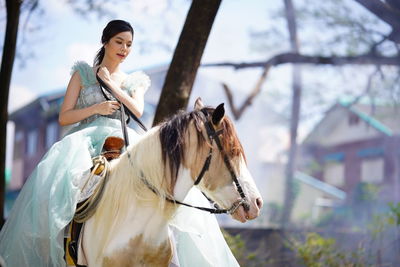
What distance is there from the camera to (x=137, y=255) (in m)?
3.25

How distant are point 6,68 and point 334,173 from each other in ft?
87.8

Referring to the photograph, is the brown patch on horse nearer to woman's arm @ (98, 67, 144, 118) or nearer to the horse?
the horse

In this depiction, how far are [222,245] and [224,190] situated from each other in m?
0.78

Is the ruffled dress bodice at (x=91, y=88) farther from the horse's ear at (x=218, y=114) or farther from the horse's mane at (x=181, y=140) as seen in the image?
the horse's ear at (x=218, y=114)

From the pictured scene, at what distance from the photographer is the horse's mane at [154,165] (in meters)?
3.25

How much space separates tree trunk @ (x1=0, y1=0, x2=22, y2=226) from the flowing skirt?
3.71 m

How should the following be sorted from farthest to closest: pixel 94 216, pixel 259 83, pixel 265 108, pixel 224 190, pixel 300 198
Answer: pixel 300 198 < pixel 265 108 < pixel 259 83 < pixel 94 216 < pixel 224 190

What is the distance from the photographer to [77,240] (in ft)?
11.5

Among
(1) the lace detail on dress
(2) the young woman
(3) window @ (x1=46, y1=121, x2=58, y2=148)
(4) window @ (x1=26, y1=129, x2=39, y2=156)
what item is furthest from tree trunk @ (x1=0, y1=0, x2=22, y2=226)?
(4) window @ (x1=26, y1=129, x2=39, y2=156)

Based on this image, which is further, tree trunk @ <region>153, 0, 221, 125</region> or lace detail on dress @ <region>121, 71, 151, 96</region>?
tree trunk @ <region>153, 0, 221, 125</region>

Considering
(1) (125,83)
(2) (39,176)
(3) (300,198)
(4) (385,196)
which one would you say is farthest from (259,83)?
(3) (300,198)

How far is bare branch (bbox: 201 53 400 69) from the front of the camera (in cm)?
768

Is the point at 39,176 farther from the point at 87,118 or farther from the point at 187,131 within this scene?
the point at 187,131

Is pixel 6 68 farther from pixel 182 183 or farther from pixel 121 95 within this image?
pixel 182 183
